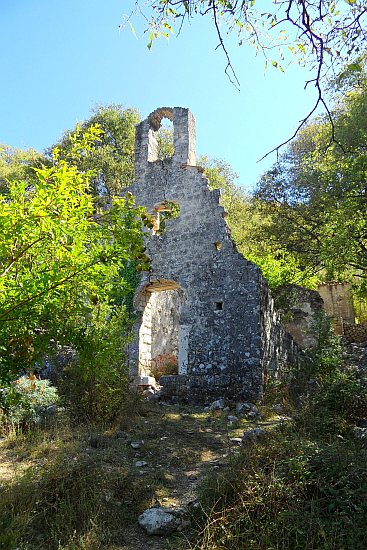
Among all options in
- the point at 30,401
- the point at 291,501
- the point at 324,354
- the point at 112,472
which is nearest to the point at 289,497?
the point at 291,501

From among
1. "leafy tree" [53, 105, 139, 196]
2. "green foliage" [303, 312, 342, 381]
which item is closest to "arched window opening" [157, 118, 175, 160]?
"leafy tree" [53, 105, 139, 196]

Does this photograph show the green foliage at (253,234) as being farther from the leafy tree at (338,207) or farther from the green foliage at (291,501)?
the green foliage at (291,501)

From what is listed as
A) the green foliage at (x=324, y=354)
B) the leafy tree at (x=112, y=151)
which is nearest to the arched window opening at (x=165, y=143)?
the leafy tree at (x=112, y=151)

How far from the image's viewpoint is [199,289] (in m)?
11.5

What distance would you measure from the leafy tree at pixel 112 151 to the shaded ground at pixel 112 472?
15262mm

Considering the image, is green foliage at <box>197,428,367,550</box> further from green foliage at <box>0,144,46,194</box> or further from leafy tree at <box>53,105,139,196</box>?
green foliage at <box>0,144,46,194</box>

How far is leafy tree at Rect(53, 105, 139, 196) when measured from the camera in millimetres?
21820

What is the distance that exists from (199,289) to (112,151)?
1363cm

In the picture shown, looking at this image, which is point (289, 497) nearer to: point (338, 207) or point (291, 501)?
point (291, 501)

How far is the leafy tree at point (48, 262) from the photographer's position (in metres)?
3.27

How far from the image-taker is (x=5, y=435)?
7246mm

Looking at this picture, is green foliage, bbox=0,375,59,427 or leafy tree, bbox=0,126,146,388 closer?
leafy tree, bbox=0,126,146,388

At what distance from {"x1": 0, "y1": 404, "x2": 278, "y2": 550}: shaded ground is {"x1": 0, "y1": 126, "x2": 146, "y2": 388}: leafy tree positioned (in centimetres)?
145

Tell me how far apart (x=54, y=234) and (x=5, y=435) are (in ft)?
16.9
